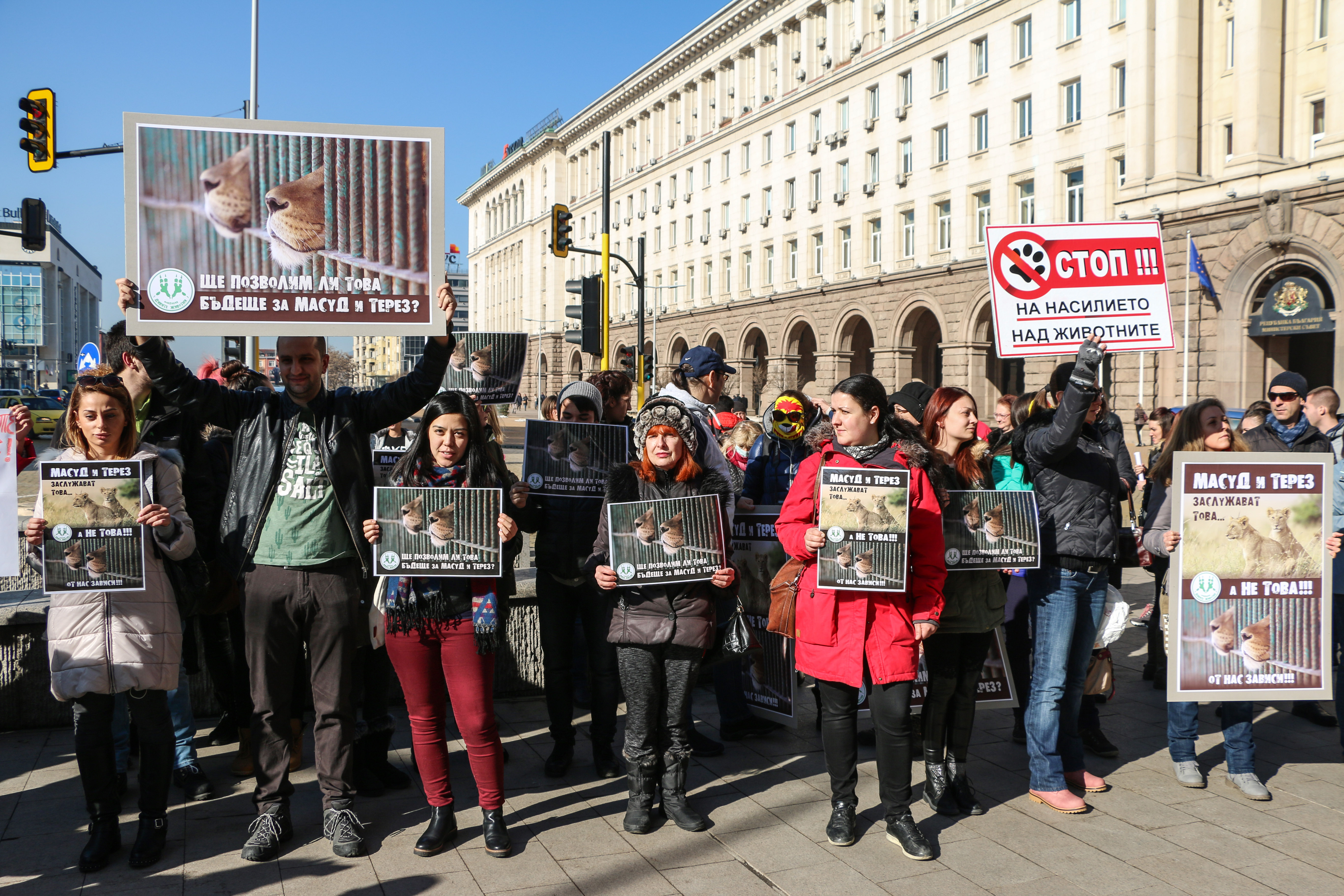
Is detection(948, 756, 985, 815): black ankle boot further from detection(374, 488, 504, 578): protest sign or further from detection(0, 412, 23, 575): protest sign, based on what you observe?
detection(0, 412, 23, 575): protest sign

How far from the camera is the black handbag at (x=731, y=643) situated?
4867 mm

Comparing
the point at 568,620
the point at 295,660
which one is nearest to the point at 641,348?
the point at 568,620

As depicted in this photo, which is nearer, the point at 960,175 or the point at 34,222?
the point at 34,222

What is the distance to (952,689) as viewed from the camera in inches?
198

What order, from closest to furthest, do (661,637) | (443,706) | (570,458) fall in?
1. (443,706)
2. (661,637)
3. (570,458)

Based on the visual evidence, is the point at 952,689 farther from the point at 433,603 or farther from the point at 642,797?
the point at 433,603

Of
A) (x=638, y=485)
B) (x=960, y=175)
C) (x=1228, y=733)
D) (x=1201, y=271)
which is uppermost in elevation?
(x=960, y=175)

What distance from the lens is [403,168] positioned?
457 cm

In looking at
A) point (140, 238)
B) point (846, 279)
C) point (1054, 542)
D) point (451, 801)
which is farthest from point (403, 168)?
point (846, 279)

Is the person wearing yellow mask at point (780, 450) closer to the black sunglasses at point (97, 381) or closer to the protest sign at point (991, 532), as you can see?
the protest sign at point (991, 532)

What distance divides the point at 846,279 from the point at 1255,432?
39845 mm

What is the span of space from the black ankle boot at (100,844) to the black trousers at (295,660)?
0.54 metres

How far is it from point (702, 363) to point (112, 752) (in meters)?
3.54

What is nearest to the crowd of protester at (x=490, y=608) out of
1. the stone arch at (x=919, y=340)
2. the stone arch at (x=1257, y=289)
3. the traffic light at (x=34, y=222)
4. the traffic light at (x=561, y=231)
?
the traffic light at (x=34, y=222)
